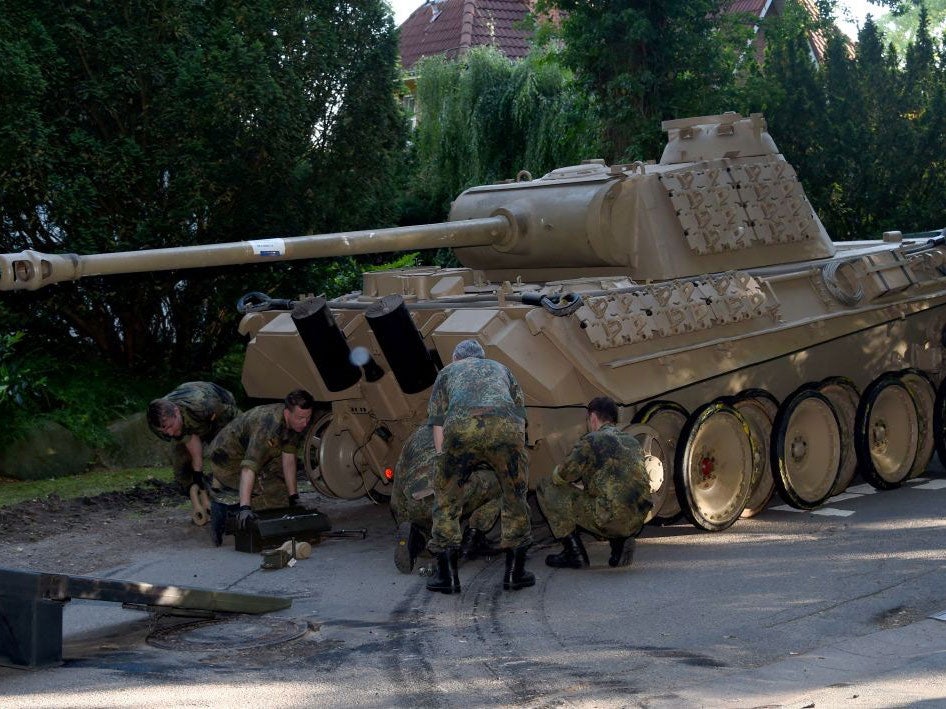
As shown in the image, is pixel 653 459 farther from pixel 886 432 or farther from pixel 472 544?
pixel 886 432

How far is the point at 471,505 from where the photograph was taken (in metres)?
8.87

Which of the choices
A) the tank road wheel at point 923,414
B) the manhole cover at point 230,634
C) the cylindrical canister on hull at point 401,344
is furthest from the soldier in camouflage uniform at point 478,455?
the tank road wheel at point 923,414

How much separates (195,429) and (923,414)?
6.44 m

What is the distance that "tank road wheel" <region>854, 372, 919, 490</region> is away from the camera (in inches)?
457

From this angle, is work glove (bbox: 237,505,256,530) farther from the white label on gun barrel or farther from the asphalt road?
the white label on gun barrel

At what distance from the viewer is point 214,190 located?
14711 mm

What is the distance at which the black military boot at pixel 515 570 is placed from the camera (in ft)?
28.6

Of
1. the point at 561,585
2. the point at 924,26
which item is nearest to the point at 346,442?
the point at 561,585

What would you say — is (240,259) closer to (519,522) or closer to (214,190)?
(519,522)

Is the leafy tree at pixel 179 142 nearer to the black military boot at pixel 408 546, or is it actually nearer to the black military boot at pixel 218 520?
the black military boot at pixel 218 520

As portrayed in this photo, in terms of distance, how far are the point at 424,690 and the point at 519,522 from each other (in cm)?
218

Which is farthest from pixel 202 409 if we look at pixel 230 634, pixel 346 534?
pixel 230 634

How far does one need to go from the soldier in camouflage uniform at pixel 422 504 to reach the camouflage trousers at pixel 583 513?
0.38 meters

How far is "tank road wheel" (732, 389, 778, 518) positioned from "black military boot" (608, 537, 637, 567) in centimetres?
176
